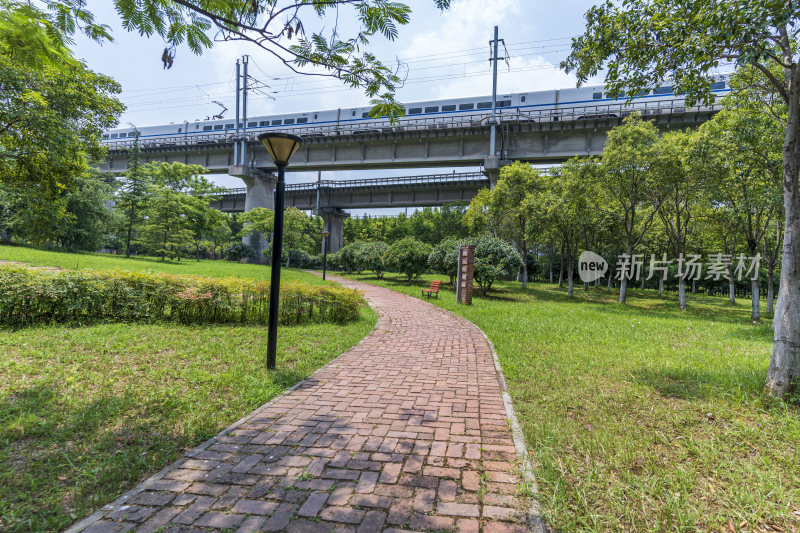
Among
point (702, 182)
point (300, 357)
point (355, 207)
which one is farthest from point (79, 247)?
point (702, 182)

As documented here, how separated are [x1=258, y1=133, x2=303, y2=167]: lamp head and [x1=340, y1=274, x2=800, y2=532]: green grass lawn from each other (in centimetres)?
428

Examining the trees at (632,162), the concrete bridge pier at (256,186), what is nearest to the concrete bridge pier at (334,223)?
the concrete bridge pier at (256,186)

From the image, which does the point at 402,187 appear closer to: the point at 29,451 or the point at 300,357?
the point at 300,357

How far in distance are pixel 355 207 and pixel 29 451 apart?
38.3 metres

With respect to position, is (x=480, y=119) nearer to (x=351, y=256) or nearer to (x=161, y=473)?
(x=351, y=256)

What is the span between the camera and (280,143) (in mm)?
4793

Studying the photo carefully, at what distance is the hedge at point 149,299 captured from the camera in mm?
6207

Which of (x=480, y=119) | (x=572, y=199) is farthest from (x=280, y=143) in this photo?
(x=480, y=119)

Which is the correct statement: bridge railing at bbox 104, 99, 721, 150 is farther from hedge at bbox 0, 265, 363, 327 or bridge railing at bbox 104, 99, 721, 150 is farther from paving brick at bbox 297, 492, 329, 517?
paving brick at bbox 297, 492, 329, 517

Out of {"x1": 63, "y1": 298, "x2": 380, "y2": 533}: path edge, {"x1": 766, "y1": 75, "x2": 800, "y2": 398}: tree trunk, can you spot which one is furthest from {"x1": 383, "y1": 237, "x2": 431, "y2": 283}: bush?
{"x1": 766, "y1": 75, "x2": 800, "y2": 398}: tree trunk

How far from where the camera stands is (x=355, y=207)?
40.2 m

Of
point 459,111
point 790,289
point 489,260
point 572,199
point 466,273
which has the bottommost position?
point 466,273

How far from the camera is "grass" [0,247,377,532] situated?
95.3 inches

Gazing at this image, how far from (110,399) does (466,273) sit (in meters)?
11.3
